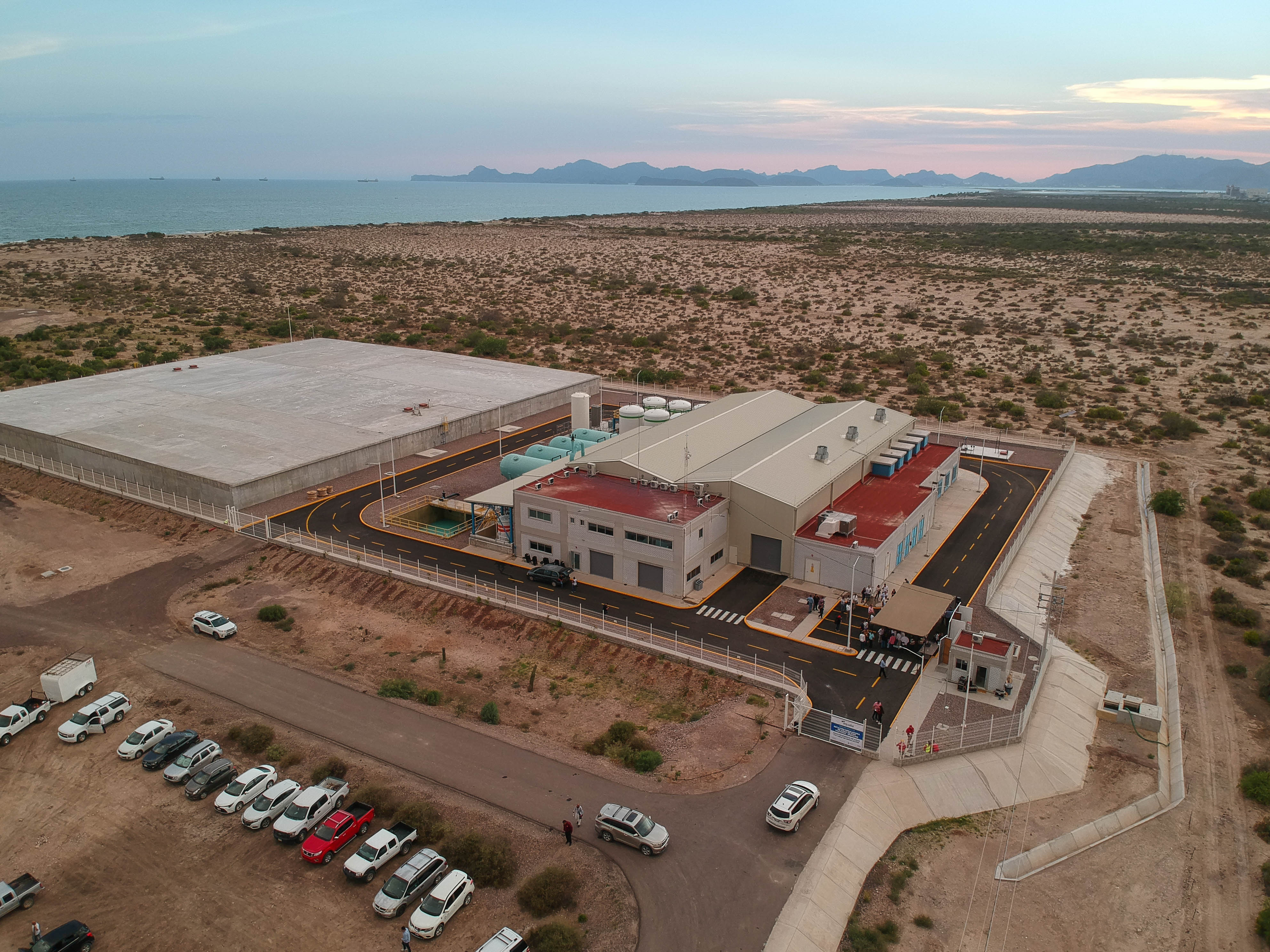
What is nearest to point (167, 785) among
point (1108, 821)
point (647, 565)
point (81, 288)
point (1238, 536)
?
point (647, 565)

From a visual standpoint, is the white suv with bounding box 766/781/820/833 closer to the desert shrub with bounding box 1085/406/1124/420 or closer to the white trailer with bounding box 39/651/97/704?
the white trailer with bounding box 39/651/97/704

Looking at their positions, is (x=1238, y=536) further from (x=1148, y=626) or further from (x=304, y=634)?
(x=304, y=634)

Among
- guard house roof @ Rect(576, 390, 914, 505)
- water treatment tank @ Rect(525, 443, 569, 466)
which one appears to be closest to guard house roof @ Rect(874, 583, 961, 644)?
guard house roof @ Rect(576, 390, 914, 505)

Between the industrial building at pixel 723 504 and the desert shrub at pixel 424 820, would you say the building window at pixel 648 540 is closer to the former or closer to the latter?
the industrial building at pixel 723 504

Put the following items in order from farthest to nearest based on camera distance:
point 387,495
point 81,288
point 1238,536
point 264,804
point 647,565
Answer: point 81,288 → point 387,495 → point 1238,536 → point 647,565 → point 264,804

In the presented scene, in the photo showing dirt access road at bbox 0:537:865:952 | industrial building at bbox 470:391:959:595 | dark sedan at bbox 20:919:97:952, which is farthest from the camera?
industrial building at bbox 470:391:959:595

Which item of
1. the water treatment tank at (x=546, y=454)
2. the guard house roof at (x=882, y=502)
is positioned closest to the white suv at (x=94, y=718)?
the water treatment tank at (x=546, y=454)
